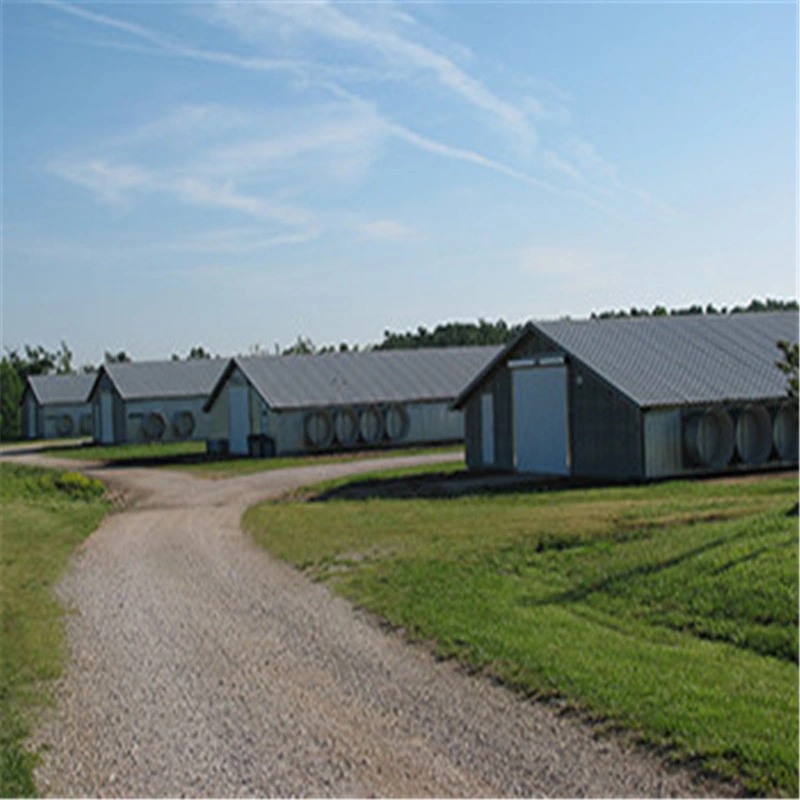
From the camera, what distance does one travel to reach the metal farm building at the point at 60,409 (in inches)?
2970

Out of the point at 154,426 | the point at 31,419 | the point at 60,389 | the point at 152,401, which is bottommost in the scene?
the point at 154,426

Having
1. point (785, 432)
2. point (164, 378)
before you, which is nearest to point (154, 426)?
point (164, 378)

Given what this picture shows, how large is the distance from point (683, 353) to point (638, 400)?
4.01 metres

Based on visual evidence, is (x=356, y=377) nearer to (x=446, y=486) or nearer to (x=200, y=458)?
(x=200, y=458)

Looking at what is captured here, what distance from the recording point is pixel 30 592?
1600 cm

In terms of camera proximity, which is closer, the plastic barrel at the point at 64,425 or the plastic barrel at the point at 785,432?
the plastic barrel at the point at 785,432

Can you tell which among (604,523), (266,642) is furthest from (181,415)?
(266,642)

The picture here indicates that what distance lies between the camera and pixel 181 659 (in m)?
11.9

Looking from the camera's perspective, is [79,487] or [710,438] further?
[79,487]

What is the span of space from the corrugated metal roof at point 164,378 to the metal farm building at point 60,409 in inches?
523

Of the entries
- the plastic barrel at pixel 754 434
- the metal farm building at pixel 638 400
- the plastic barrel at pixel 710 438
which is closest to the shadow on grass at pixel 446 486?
the metal farm building at pixel 638 400

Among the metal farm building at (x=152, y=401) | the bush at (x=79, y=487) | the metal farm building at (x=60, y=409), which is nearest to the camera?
the bush at (x=79, y=487)

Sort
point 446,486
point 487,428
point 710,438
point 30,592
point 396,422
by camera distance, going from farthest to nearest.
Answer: point 396,422 → point 487,428 → point 710,438 → point 446,486 → point 30,592

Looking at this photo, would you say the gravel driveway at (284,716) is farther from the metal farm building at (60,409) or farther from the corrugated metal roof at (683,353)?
the metal farm building at (60,409)
